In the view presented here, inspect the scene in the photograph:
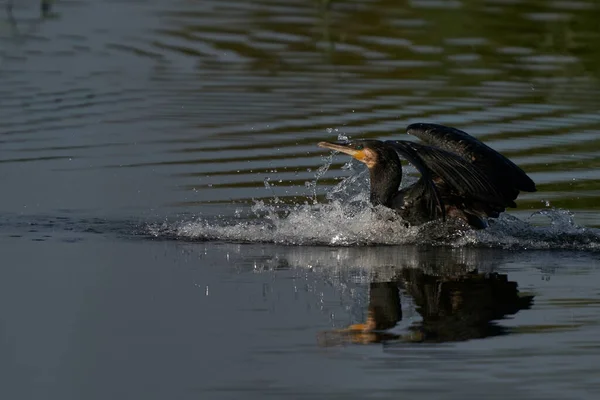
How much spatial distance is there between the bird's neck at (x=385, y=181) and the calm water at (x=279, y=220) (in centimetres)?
19

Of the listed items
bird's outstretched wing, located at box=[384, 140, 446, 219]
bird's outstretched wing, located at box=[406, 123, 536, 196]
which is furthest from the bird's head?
bird's outstretched wing, located at box=[384, 140, 446, 219]

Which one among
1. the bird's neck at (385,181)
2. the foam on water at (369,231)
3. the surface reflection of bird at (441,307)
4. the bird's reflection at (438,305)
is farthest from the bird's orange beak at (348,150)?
the surface reflection of bird at (441,307)

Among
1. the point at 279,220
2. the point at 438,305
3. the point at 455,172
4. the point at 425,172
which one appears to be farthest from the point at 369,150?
the point at 438,305

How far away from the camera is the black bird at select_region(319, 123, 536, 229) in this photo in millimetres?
10828

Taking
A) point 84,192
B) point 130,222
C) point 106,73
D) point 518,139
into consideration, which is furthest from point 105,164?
point 106,73

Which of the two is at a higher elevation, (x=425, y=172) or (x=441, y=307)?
(x=425, y=172)

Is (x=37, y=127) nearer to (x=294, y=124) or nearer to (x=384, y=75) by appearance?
(x=294, y=124)

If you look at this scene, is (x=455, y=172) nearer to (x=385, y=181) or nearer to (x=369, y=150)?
(x=385, y=181)

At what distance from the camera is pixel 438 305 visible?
9148mm

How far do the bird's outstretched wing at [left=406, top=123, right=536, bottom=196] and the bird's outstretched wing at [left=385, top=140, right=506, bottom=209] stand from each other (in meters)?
0.08

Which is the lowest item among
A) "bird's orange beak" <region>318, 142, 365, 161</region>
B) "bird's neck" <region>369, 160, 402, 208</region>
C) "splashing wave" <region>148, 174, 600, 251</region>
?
"splashing wave" <region>148, 174, 600, 251</region>

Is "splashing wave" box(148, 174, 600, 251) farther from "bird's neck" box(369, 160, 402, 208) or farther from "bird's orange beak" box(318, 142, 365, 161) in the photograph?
"bird's orange beak" box(318, 142, 365, 161)

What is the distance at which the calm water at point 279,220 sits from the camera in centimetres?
764

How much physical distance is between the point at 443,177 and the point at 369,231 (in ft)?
2.70
